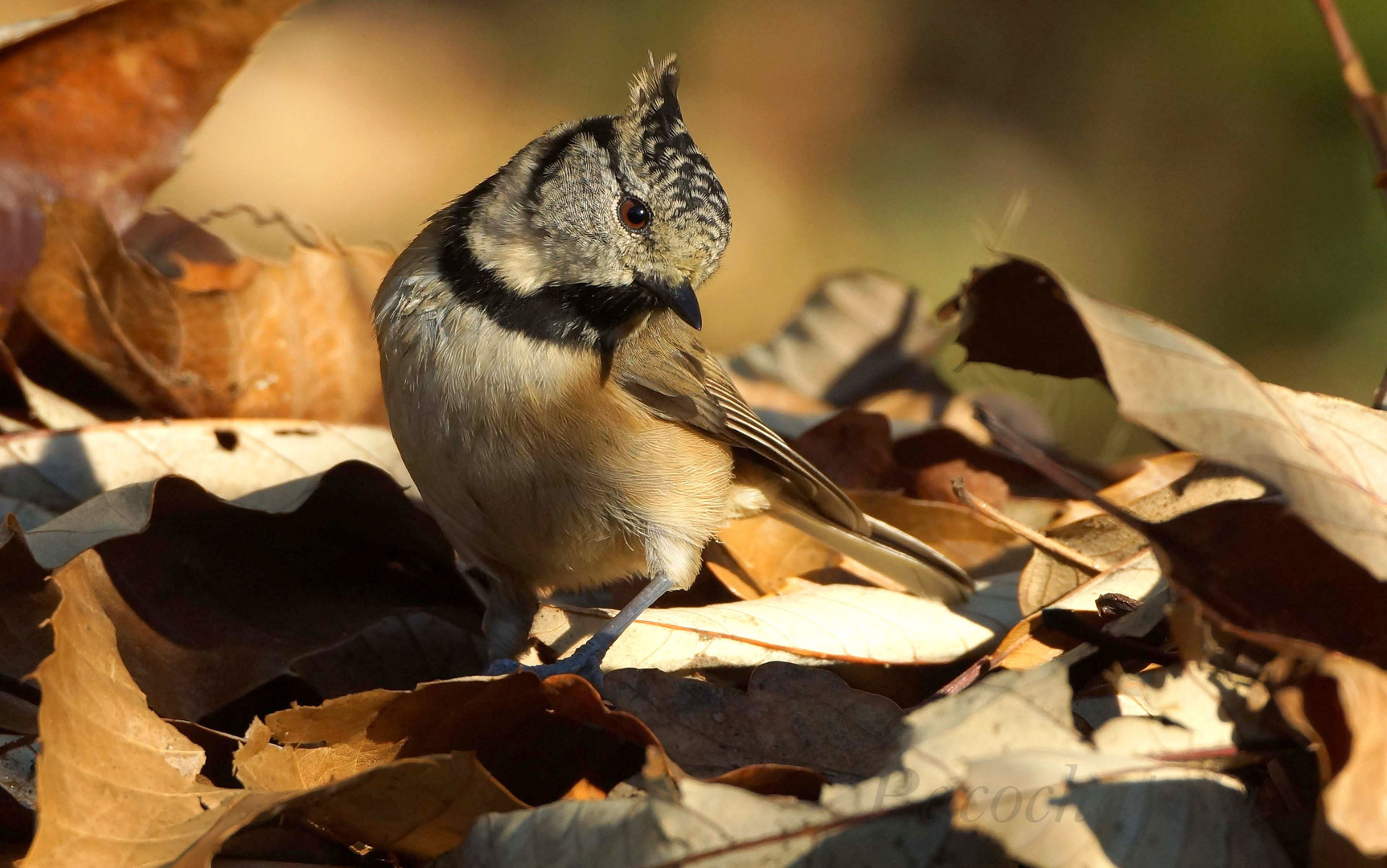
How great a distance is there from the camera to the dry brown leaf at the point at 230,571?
2.92m

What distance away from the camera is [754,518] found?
14.9 ft

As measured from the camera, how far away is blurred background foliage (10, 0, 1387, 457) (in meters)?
7.72

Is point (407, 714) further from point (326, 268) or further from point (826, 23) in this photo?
point (826, 23)

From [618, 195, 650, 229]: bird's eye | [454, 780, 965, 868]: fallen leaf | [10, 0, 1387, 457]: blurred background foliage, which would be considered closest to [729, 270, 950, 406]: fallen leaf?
[10, 0, 1387, 457]: blurred background foliage

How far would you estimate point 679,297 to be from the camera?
149 inches

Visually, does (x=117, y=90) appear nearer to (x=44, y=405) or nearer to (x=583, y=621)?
(x=44, y=405)

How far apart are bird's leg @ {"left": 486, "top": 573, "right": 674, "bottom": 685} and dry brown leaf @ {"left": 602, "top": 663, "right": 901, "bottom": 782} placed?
7.1 inches

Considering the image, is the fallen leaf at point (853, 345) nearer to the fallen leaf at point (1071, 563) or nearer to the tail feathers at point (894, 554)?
the tail feathers at point (894, 554)

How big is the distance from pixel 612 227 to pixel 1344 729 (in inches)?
96.7

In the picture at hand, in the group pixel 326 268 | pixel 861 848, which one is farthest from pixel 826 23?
pixel 861 848

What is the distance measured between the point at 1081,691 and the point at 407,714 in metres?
1.36

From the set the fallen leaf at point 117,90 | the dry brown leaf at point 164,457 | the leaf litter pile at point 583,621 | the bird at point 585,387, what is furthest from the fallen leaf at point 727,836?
the fallen leaf at point 117,90

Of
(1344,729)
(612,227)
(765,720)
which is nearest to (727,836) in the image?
(765,720)

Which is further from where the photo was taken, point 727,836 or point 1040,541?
point 1040,541
